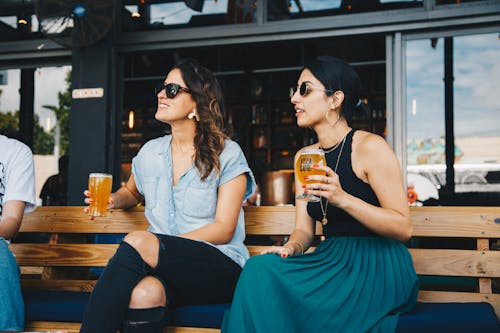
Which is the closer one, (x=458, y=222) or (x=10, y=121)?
(x=458, y=222)

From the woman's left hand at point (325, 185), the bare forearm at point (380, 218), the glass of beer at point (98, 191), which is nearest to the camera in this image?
the woman's left hand at point (325, 185)

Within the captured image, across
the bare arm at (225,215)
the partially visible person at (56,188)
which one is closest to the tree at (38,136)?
the partially visible person at (56,188)

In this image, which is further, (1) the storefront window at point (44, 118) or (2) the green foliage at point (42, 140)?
(2) the green foliage at point (42, 140)

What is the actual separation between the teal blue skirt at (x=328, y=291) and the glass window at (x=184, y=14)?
338 cm

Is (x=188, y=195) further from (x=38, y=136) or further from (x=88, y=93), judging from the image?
(x=38, y=136)

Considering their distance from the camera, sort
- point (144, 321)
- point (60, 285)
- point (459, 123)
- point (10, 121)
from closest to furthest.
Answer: point (144, 321)
point (60, 285)
point (459, 123)
point (10, 121)

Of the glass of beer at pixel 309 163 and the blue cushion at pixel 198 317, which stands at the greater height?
the glass of beer at pixel 309 163

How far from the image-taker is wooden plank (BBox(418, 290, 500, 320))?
2740 millimetres

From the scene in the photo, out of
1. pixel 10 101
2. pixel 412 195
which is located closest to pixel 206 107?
pixel 412 195

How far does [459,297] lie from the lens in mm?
2779

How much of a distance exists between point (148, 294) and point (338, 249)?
2.57ft

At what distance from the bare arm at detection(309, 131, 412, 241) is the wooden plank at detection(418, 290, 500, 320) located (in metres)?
0.61

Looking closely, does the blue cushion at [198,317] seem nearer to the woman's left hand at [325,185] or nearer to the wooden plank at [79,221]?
the woman's left hand at [325,185]

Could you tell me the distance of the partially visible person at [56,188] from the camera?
311 inches
